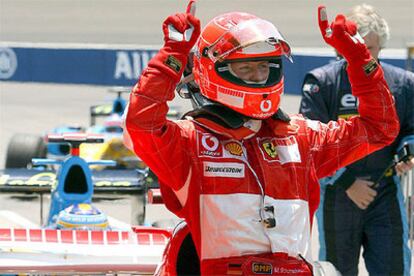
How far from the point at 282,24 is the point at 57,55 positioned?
28.3 ft

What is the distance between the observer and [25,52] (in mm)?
21625

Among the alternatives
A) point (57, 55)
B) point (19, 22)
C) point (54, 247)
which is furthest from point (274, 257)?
point (19, 22)

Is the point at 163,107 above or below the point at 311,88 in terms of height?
above

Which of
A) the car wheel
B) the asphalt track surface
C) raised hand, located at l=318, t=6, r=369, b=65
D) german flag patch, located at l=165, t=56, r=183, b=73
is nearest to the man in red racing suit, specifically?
german flag patch, located at l=165, t=56, r=183, b=73

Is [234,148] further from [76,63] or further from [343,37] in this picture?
[76,63]

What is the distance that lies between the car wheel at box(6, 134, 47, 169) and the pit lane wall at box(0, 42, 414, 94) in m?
8.71

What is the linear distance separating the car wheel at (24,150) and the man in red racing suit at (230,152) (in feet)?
24.9

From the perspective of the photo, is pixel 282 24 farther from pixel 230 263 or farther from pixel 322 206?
pixel 230 263

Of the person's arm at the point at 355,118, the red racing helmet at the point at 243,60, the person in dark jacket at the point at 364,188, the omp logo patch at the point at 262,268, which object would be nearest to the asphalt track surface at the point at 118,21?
the person in dark jacket at the point at 364,188

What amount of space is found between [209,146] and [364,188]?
230cm

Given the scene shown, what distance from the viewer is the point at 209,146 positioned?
4.12 m

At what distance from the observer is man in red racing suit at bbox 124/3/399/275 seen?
3.98 metres

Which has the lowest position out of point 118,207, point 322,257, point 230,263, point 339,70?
point 118,207

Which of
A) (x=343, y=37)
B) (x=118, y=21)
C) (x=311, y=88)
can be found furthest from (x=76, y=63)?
(x=343, y=37)
